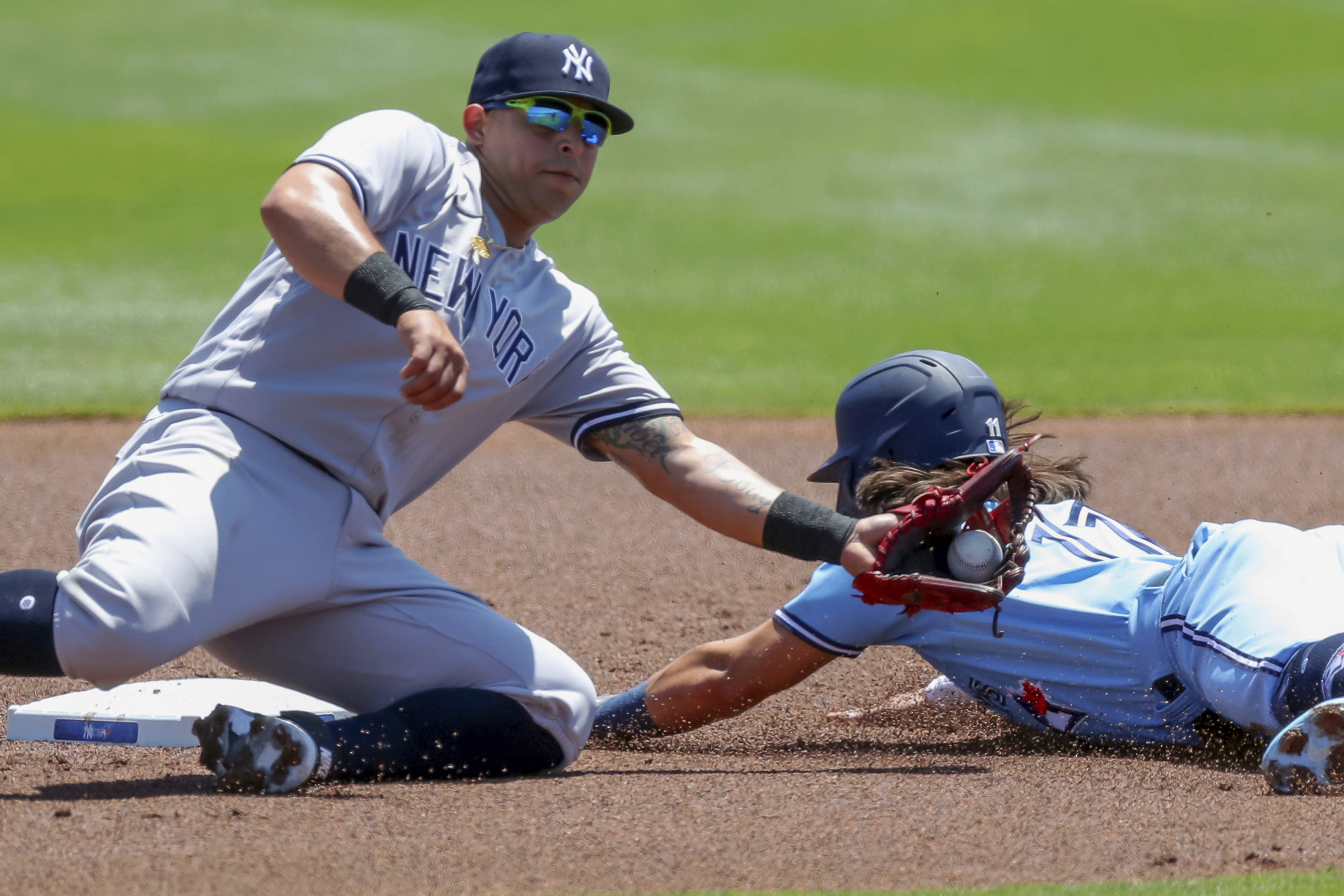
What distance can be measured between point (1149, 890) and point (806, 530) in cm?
108

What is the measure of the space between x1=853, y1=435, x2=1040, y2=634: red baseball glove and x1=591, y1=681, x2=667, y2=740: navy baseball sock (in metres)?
0.68

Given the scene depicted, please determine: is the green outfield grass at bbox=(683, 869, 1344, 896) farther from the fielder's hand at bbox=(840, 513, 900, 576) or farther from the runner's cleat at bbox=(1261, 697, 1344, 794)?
the fielder's hand at bbox=(840, 513, 900, 576)

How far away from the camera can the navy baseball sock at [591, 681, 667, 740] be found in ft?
11.1

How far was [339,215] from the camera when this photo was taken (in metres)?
2.68

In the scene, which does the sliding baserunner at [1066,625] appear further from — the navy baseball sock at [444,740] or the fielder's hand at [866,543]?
the navy baseball sock at [444,740]

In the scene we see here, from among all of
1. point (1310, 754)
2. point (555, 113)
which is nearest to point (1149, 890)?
point (1310, 754)

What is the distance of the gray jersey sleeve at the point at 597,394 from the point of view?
129 inches

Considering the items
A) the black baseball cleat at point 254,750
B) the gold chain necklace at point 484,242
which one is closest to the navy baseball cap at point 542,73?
the gold chain necklace at point 484,242

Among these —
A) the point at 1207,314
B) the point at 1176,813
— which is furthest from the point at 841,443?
the point at 1207,314

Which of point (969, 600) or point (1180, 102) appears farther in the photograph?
point (1180, 102)

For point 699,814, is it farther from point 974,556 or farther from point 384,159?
point 384,159

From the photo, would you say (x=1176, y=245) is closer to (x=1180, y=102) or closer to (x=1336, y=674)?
(x=1180, y=102)

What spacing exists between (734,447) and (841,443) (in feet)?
15.1

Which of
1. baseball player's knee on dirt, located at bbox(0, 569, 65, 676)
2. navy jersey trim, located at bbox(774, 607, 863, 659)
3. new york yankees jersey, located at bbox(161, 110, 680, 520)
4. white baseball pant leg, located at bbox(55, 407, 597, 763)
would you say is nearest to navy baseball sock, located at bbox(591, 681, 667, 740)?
white baseball pant leg, located at bbox(55, 407, 597, 763)
